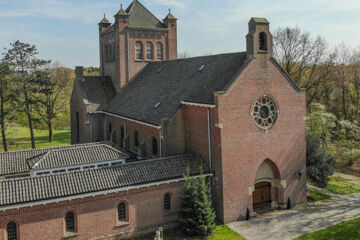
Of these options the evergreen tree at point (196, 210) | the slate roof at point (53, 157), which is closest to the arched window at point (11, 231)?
the slate roof at point (53, 157)

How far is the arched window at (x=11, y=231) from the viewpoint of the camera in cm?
1735

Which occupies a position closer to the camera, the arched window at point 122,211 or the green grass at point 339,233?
the green grass at point 339,233

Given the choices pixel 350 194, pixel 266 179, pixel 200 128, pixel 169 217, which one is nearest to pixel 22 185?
pixel 169 217

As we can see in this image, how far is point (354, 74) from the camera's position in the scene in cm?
4728

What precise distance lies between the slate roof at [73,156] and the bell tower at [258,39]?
41.1 ft

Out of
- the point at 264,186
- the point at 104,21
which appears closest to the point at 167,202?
the point at 264,186

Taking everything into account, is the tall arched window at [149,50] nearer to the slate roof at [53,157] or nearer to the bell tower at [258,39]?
the slate roof at [53,157]

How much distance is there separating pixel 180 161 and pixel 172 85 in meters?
8.72

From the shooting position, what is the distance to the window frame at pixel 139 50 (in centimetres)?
3797

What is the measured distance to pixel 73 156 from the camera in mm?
24891

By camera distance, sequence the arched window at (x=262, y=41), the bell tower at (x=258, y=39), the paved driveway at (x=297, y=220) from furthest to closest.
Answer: the arched window at (x=262, y=41) → the bell tower at (x=258, y=39) → the paved driveway at (x=297, y=220)

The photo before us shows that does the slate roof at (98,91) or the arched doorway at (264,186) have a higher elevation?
the slate roof at (98,91)

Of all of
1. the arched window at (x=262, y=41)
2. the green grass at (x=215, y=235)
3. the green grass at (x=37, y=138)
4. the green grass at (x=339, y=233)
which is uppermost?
the arched window at (x=262, y=41)

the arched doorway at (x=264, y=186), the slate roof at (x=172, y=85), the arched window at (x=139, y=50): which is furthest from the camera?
the arched window at (x=139, y=50)
